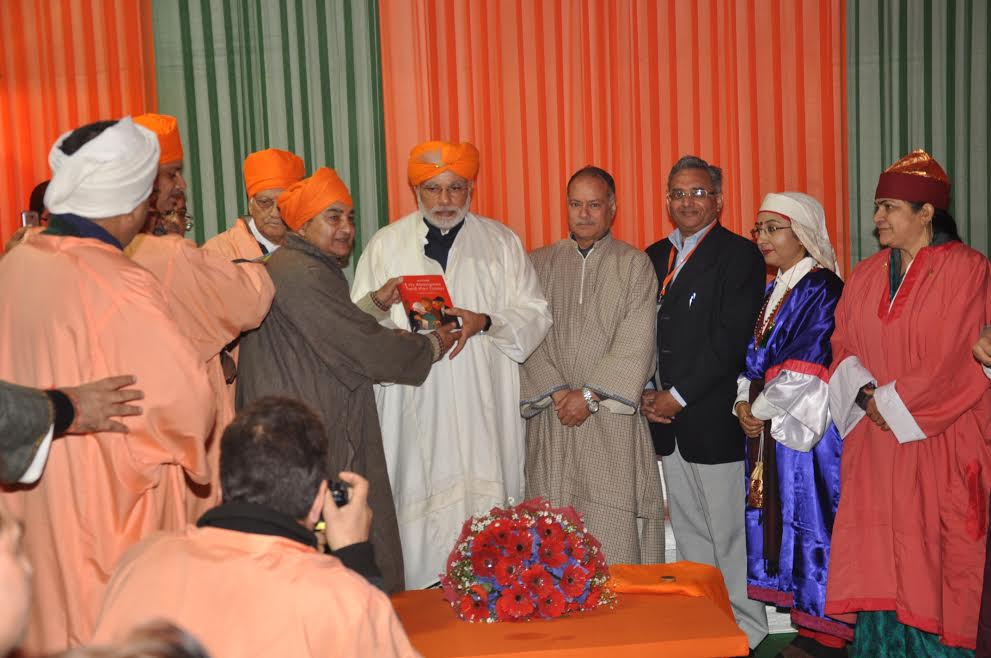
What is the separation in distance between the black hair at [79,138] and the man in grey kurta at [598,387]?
2590mm

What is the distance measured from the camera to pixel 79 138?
297 cm

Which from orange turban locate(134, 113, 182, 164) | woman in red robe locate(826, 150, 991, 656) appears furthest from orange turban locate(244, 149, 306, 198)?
woman in red robe locate(826, 150, 991, 656)

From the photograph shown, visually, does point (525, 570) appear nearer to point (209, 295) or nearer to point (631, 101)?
point (209, 295)

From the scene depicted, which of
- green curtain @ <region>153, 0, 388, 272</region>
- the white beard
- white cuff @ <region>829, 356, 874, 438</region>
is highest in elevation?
green curtain @ <region>153, 0, 388, 272</region>

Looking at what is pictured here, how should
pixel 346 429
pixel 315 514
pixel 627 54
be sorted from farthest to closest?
pixel 627 54 < pixel 346 429 < pixel 315 514

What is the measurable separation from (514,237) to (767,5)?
212cm

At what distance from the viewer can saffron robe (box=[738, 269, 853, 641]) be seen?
457 centimetres

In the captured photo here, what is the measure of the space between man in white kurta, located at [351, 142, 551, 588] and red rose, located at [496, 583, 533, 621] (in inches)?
70.8

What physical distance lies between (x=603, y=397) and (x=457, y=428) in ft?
2.21

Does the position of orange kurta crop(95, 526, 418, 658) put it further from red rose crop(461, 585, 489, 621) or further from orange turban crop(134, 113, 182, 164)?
orange turban crop(134, 113, 182, 164)

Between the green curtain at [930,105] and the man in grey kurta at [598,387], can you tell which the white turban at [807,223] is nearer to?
the man in grey kurta at [598,387]

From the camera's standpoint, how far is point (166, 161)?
405 cm

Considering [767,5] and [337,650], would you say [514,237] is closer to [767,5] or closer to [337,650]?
[767,5]

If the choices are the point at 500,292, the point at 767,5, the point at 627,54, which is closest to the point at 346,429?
the point at 500,292
